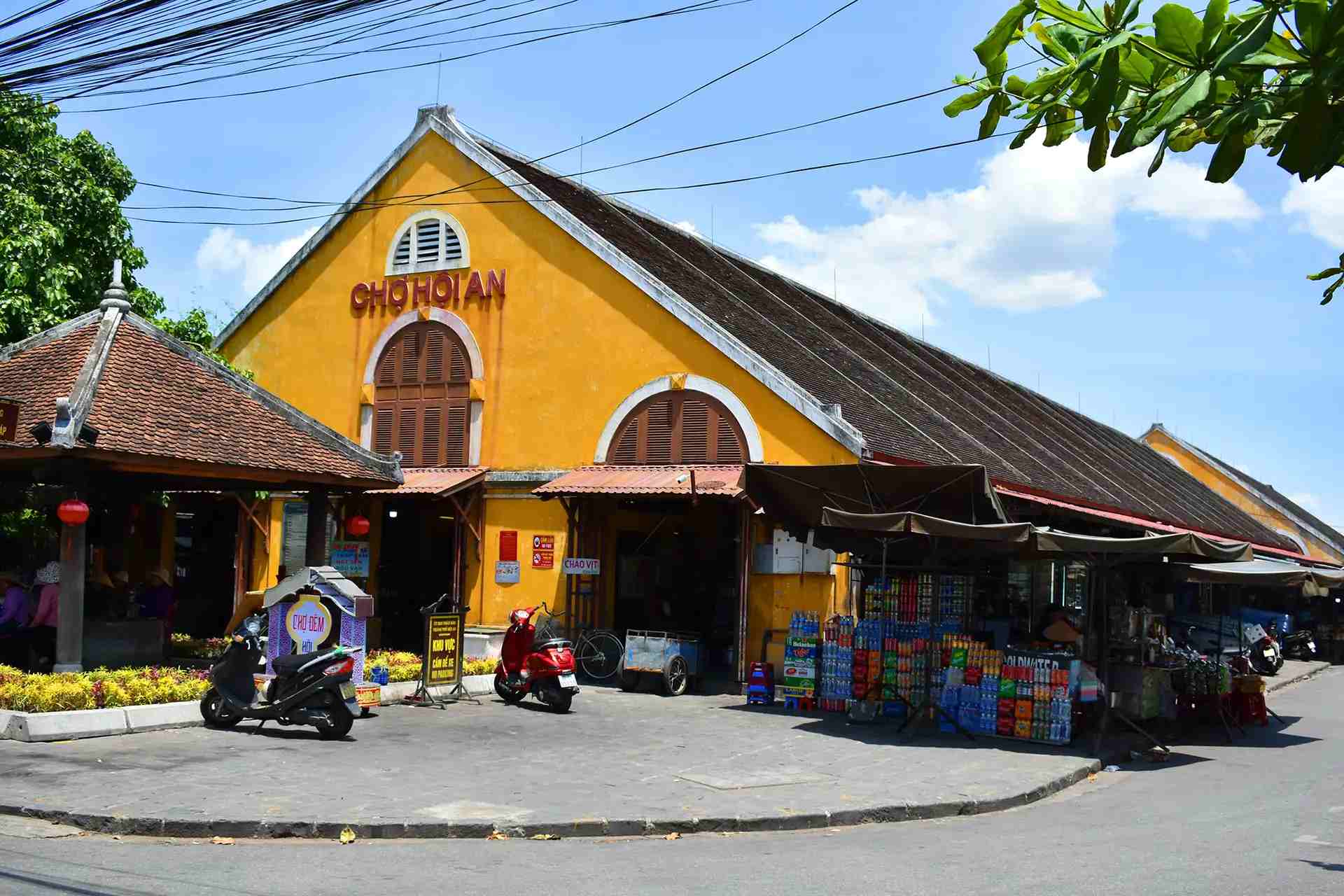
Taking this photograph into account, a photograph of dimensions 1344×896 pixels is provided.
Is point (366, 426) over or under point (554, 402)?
under

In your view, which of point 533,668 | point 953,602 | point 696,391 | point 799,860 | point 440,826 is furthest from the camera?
point 696,391

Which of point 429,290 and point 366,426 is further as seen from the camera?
point 366,426

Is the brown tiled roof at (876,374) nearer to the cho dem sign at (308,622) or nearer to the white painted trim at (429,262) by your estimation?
the white painted trim at (429,262)

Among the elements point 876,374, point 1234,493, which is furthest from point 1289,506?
point 876,374

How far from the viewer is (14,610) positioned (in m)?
15.4

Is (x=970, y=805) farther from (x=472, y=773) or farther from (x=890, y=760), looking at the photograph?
(x=472, y=773)

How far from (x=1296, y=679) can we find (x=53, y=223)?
87.1ft

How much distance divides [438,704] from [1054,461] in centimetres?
1830

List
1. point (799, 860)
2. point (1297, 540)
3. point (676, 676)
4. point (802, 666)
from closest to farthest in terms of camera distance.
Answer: point (799, 860)
point (802, 666)
point (676, 676)
point (1297, 540)

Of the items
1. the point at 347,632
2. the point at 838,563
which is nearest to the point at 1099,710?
the point at 838,563

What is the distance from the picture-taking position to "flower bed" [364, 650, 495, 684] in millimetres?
16797

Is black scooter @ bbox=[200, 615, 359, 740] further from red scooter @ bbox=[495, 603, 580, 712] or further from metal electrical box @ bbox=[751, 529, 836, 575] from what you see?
metal electrical box @ bbox=[751, 529, 836, 575]

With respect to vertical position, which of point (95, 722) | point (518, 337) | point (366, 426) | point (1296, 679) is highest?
point (518, 337)

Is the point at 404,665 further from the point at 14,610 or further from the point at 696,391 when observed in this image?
the point at 696,391
